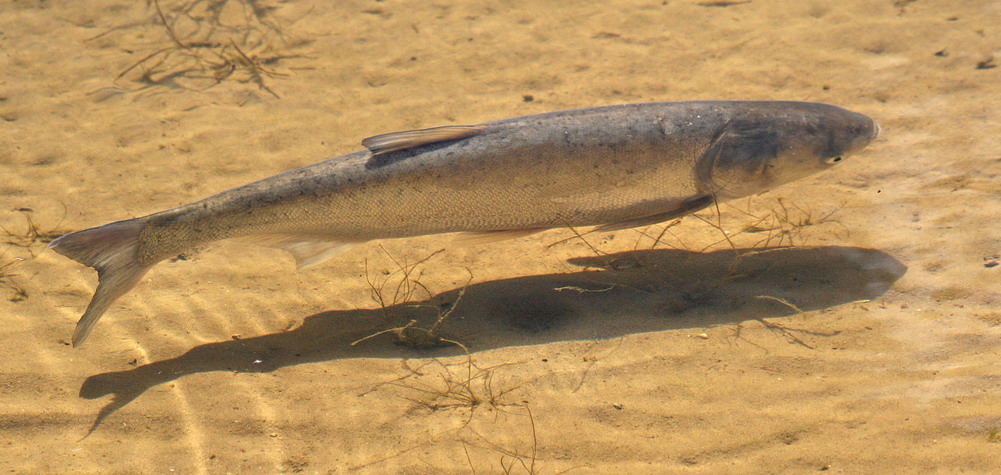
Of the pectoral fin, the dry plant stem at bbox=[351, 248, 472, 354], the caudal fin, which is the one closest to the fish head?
the pectoral fin

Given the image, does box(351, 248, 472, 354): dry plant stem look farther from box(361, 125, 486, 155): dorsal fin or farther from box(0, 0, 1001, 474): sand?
box(361, 125, 486, 155): dorsal fin

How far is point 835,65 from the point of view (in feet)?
24.3

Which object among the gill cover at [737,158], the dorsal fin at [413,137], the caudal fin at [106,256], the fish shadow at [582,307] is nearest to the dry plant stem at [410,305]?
the fish shadow at [582,307]

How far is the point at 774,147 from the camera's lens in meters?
4.78

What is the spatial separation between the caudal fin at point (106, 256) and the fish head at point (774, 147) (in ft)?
10.8

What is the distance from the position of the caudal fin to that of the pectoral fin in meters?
2.66

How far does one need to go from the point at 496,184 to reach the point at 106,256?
2.20 m

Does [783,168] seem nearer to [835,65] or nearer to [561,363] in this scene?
[561,363]

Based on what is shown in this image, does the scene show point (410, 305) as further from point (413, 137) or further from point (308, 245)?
point (413, 137)

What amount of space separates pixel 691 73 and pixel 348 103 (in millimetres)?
3266

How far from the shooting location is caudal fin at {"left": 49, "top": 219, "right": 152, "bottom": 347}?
4.29 metres

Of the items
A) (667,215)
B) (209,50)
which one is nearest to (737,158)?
(667,215)

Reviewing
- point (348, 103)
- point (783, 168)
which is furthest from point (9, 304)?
point (783, 168)

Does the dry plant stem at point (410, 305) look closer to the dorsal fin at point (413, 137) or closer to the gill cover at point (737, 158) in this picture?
the dorsal fin at point (413, 137)
